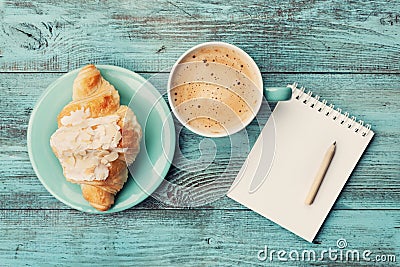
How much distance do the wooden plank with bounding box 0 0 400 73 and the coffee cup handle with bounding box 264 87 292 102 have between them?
90 mm

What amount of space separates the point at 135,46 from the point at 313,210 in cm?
42

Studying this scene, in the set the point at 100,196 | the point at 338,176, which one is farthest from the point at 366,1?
the point at 100,196

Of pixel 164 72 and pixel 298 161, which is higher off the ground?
pixel 164 72

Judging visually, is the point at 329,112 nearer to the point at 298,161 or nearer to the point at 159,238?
the point at 298,161

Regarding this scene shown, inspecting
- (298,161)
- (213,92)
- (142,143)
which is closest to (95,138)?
(142,143)

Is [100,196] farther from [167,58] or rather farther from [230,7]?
[230,7]

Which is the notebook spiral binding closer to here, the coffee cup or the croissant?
the coffee cup

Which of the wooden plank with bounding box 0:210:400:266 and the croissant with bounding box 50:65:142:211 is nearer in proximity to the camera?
the croissant with bounding box 50:65:142:211

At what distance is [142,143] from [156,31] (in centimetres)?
20

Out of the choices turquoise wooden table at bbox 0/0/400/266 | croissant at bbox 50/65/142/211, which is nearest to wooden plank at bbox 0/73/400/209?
turquoise wooden table at bbox 0/0/400/266

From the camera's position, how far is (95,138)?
891 mm

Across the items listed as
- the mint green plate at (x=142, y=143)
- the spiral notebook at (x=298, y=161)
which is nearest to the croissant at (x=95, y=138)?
the mint green plate at (x=142, y=143)

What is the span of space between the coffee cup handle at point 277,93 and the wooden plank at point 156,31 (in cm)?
9

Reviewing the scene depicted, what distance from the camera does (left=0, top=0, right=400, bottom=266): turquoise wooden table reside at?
1.00 m
